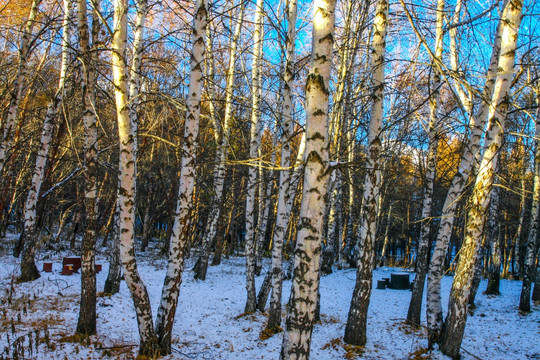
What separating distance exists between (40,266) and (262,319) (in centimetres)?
800

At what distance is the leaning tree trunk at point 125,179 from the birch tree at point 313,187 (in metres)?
2.82

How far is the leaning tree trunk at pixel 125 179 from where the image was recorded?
4.91 m

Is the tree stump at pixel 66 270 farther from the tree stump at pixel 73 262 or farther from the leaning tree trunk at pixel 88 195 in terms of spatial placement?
the leaning tree trunk at pixel 88 195

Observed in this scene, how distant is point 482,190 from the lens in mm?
5148

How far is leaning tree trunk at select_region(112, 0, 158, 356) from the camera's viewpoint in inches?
193

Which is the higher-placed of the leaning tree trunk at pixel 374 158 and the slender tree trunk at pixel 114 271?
the leaning tree trunk at pixel 374 158

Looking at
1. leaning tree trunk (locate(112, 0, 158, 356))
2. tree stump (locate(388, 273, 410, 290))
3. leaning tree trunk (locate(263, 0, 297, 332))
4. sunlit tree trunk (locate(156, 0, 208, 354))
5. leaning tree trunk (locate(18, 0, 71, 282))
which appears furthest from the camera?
tree stump (locate(388, 273, 410, 290))

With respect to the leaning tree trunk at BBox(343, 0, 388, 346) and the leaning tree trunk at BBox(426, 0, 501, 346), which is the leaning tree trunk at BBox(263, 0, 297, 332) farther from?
the leaning tree trunk at BBox(426, 0, 501, 346)

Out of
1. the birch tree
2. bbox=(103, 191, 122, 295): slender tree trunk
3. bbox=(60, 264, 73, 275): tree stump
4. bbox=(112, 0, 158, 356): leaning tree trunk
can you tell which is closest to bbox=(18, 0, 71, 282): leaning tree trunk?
bbox=(60, 264, 73, 275): tree stump

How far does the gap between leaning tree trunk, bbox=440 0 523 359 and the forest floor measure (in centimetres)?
63

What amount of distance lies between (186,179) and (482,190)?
427 centimetres

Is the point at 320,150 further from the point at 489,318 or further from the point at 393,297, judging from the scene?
the point at 393,297

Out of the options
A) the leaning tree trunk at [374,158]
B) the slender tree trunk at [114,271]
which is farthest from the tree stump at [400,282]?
the slender tree trunk at [114,271]

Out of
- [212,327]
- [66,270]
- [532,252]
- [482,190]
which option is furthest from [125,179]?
[532,252]
